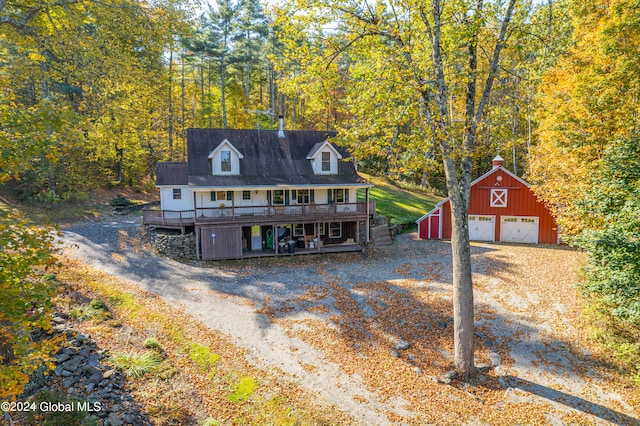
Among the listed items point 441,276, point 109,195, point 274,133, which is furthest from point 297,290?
point 109,195

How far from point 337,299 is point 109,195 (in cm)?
2689

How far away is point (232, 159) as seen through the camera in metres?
22.5

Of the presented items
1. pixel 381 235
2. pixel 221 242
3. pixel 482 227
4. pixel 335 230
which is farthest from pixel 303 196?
pixel 482 227

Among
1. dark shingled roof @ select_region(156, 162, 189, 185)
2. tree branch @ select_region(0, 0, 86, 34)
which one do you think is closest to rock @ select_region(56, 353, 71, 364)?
tree branch @ select_region(0, 0, 86, 34)

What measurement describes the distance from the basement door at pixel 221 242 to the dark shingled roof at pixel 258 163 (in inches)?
112

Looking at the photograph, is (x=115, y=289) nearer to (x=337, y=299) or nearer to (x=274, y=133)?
(x=337, y=299)

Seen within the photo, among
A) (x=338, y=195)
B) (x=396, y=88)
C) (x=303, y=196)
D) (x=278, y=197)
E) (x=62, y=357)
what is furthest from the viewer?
(x=338, y=195)

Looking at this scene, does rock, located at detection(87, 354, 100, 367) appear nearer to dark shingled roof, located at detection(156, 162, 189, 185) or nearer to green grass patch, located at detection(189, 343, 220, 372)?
green grass patch, located at detection(189, 343, 220, 372)

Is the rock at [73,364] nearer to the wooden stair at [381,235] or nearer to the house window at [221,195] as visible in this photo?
the house window at [221,195]

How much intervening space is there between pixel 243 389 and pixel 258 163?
1666cm

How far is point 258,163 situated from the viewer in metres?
23.6

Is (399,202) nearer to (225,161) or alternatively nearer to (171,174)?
(225,161)

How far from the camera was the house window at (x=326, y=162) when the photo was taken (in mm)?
24078

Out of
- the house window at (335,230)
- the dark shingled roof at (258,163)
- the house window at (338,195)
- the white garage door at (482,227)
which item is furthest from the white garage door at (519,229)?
the house window at (335,230)
